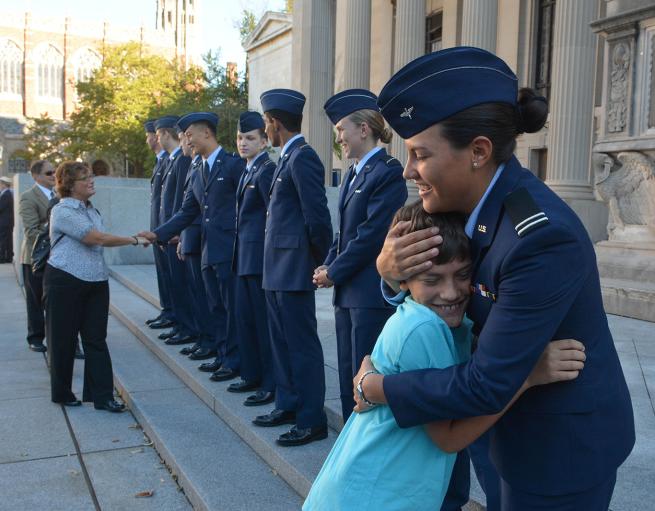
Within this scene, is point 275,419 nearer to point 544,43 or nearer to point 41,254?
point 41,254

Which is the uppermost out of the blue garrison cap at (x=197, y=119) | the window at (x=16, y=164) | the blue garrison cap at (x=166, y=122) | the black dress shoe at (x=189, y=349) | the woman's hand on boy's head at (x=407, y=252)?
the window at (x=16, y=164)

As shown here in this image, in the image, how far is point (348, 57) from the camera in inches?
822

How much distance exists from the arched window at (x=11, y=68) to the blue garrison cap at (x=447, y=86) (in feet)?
255

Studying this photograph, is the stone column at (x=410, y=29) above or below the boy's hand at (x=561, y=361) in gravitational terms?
above

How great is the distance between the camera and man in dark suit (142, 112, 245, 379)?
6.05 m

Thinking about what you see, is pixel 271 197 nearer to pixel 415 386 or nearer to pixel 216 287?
pixel 216 287

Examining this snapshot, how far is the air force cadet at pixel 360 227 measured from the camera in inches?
151

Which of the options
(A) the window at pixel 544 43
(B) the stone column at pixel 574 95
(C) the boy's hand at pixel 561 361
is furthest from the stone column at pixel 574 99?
(C) the boy's hand at pixel 561 361

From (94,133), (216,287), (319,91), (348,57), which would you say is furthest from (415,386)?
(94,133)

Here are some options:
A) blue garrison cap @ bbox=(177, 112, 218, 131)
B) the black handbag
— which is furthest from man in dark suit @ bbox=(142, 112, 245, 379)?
the black handbag

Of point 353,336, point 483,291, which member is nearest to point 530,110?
point 483,291

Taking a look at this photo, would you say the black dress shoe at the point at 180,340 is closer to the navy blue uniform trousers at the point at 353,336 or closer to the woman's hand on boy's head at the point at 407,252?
the navy blue uniform trousers at the point at 353,336

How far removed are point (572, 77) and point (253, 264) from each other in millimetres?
9700

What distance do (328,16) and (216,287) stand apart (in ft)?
61.4
